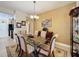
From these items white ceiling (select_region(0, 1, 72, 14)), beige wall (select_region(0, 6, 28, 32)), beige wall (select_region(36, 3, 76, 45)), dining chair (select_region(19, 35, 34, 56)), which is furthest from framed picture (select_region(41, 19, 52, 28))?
dining chair (select_region(19, 35, 34, 56))

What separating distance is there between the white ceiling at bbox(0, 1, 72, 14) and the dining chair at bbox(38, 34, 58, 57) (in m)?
0.54

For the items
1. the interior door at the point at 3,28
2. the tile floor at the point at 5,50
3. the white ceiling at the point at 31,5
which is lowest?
the tile floor at the point at 5,50

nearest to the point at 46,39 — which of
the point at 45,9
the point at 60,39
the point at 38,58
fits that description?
the point at 60,39

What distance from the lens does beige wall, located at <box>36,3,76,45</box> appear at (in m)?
1.77

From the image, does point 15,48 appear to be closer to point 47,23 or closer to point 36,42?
point 36,42

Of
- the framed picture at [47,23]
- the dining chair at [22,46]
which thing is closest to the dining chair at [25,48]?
the dining chair at [22,46]

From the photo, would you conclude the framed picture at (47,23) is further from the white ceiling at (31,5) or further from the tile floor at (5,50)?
the tile floor at (5,50)

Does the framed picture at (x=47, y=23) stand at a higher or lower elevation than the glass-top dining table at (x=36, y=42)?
higher

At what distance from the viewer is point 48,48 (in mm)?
1811

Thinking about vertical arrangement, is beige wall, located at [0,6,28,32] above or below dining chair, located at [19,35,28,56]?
above

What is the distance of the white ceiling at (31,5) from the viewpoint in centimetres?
174

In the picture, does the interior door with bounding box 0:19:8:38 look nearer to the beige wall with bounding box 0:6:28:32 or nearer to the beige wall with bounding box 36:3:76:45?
the beige wall with bounding box 0:6:28:32

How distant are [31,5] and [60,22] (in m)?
0.62

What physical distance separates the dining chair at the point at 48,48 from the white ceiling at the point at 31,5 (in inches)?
21.1
